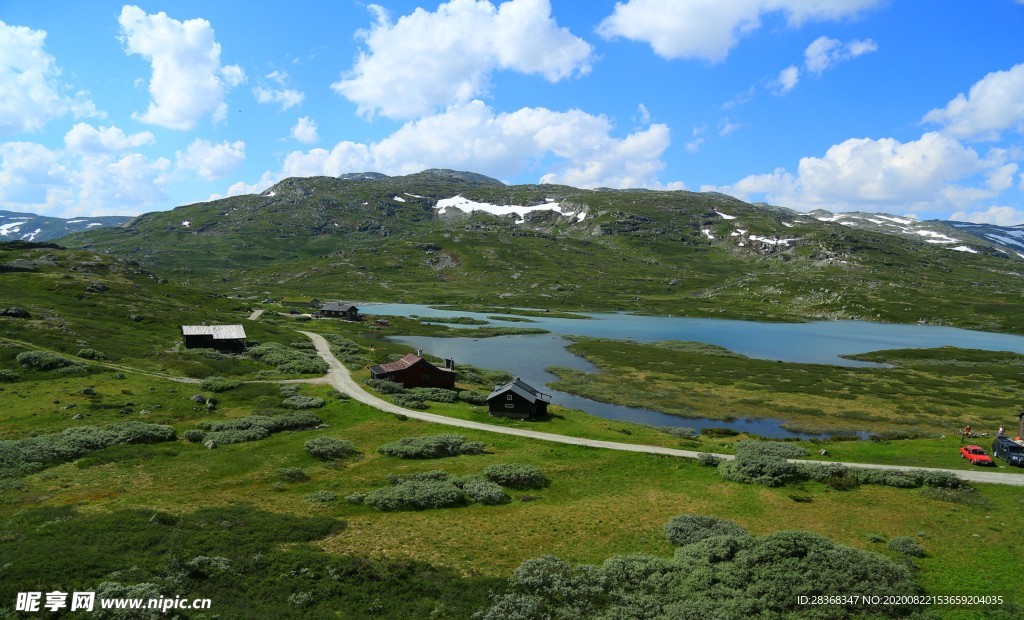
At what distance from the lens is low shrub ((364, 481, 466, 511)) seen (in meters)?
34.4

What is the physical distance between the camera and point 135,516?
96.9 ft

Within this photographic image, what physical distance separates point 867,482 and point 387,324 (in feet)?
428

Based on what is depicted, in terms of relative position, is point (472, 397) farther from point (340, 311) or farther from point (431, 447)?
point (340, 311)

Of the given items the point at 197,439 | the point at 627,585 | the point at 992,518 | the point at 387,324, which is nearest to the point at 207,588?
the point at 627,585

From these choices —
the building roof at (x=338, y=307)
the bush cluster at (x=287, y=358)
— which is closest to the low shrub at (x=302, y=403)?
the bush cluster at (x=287, y=358)

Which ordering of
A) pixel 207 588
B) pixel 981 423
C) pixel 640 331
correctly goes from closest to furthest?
A: pixel 207 588, pixel 981 423, pixel 640 331

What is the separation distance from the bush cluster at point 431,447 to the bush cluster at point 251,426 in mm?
12379

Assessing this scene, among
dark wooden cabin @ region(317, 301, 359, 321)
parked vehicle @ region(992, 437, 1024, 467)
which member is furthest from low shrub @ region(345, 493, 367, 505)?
dark wooden cabin @ region(317, 301, 359, 321)

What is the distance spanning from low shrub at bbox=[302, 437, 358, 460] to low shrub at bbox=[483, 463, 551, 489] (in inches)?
555

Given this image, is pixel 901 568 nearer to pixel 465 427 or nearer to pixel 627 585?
pixel 627 585

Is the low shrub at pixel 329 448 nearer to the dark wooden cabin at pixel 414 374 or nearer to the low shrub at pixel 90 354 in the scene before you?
the dark wooden cabin at pixel 414 374

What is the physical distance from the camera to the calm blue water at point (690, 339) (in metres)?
77.8

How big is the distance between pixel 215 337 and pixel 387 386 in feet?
138

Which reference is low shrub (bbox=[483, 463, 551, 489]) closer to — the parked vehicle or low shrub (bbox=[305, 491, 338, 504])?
low shrub (bbox=[305, 491, 338, 504])
